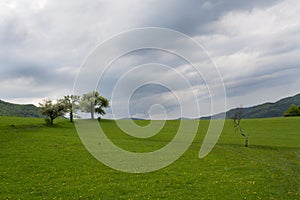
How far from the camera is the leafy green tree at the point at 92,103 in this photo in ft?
301

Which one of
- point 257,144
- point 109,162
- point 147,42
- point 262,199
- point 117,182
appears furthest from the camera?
point 257,144

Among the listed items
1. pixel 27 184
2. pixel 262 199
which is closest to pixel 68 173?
pixel 27 184

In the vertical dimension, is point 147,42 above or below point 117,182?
above

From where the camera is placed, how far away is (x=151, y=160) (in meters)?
32.7

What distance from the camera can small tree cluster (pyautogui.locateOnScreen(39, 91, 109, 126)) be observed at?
7500 cm

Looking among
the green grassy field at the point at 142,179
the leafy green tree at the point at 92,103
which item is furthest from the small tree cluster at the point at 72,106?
the green grassy field at the point at 142,179

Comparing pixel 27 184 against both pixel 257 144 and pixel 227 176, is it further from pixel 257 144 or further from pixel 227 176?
pixel 257 144

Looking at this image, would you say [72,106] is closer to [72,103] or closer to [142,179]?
[72,103]

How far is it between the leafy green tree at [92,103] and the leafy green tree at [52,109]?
12628 millimetres

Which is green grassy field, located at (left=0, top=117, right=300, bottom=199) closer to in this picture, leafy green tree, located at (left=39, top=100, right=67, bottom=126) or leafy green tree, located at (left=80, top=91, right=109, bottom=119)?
leafy green tree, located at (left=39, top=100, right=67, bottom=126)

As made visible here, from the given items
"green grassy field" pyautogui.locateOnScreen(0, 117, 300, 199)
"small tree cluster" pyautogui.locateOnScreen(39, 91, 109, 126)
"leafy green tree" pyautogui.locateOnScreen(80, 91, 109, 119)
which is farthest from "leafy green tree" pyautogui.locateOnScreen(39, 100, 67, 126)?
"green grassy field" pyautogui.locateOnScreen(0, 117, 300, 199)

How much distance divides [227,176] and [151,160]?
35.2 feet

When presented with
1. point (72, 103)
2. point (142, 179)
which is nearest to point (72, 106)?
point (72, 103)

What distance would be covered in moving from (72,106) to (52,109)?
12.1 m
